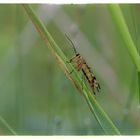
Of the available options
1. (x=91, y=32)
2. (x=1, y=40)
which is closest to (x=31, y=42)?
(x=1, y=40)

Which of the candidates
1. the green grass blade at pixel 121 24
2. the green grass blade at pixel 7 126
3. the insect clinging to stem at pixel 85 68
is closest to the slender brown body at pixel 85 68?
the insect clinging to stem at pixel 85 68

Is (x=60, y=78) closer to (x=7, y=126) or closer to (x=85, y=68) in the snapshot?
(x=85, y=68)

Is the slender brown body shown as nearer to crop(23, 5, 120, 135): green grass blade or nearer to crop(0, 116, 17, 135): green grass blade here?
crop(23, 5, 120, 135): green grass blade

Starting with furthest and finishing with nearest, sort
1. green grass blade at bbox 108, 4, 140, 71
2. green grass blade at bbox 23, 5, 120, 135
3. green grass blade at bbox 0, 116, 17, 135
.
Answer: green grass blade at bbox 0, 116, 17, 135 < green grass blade at bbox 23, 5, 120, 135 < green grass blade at bbox 108, 4, 140, 71

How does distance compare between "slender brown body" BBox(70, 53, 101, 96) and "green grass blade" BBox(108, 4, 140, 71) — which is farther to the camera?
"slender brown body" BBox(70, 53, 101, 96)

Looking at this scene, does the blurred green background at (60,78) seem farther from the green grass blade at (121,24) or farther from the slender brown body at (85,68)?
the green grass blade at (121,24)

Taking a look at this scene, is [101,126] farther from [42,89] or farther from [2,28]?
[2,28]

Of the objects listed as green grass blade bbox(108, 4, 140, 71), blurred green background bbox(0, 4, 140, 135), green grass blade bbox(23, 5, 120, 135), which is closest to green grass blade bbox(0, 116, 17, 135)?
Result: blurred green background bbox(0, 4, 140, 135)

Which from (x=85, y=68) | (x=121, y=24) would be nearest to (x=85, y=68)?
(x=85, y=68)
